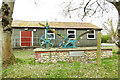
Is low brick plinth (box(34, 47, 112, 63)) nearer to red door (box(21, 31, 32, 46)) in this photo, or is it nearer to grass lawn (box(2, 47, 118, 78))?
grass lawn (box(2, 47, 118, 78))

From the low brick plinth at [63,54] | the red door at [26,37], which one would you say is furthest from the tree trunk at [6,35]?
the red door at [26,37]

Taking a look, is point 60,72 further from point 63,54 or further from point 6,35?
point 6,35

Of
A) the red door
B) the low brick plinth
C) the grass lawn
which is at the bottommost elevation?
the grass lawn

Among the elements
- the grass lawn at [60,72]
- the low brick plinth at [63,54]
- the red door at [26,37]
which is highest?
the red door at [26,37]

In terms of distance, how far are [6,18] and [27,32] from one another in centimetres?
640

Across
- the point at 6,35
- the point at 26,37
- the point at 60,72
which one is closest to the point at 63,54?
the point at 60,72

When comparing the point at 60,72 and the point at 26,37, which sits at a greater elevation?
the point at 26,37

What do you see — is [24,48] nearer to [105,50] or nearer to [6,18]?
[6,18]

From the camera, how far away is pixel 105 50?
6.15m

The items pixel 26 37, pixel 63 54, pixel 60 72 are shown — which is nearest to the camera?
pixel 60 72

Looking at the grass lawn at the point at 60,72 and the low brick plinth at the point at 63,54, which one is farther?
the low brick plinth at the point at 63,54

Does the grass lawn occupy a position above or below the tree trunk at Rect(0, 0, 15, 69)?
below

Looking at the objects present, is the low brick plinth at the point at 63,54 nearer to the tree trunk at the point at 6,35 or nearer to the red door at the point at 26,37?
the tree trunk at the point at 6,35

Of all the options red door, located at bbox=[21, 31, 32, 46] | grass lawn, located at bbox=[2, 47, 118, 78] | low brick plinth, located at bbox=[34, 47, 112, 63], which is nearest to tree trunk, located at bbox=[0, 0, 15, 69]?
grass lawn, located at bbox=[2, 47, 118, 78]
